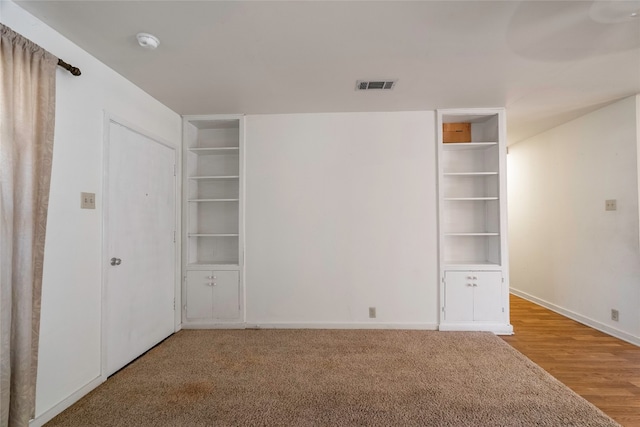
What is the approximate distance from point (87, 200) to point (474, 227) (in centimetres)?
390

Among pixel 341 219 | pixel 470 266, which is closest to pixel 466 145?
pixel 470 266

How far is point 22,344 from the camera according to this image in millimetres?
1510

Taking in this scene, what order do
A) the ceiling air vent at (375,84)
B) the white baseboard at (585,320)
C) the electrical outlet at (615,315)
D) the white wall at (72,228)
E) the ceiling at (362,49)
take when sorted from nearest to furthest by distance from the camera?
1. the ceiling at (362,49)
2. the white wall at (72,228)
3. the ceiling air vent at (375,84)
4. the white baseboard at (585,320)
5. the electrical outlet at (615,315)

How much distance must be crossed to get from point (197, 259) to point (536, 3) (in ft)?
12.6

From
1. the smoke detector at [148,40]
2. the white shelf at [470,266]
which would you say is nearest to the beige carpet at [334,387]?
the white shelf at [470,266]

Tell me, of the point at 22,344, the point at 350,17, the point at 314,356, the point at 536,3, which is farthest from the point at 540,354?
the point at 22,344

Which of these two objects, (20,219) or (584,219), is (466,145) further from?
(20,219)

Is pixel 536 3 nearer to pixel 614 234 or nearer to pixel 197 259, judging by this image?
pixel 614 234

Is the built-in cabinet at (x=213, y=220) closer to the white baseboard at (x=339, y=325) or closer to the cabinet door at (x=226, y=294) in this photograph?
the cabinet door at (x=226, y=294)

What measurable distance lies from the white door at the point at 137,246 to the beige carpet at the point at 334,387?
0.26 metres

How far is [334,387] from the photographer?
216cm

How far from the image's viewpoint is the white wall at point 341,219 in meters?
3.32

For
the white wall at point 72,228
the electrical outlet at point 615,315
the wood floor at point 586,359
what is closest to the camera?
the white wall at point 72,228

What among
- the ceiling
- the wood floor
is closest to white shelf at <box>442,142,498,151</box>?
the ceiling
